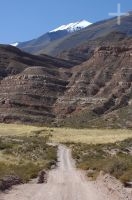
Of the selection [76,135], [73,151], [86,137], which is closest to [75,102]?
[76,135]

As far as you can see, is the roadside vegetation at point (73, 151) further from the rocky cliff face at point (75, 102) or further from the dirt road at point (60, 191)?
the rocky cliff face at point (75, 102)

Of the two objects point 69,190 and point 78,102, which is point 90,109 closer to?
point 78,102

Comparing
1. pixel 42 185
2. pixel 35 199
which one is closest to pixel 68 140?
pixel 42 185

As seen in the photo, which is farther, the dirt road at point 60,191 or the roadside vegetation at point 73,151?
the roadside vegetation at point 73,151

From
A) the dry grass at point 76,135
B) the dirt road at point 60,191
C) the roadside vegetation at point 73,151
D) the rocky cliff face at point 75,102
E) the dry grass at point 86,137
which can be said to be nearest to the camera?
the dirt road at point 60,191

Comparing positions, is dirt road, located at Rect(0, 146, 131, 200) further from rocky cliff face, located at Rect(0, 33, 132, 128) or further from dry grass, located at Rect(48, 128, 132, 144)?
rocky cliff face, located at Rect(0, 33, 132, 128)

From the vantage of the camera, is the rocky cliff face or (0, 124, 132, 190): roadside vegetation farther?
the rocky cliff face

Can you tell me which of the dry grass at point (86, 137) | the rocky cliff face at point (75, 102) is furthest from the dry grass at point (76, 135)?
the rocky cliff face at point (75, 102)

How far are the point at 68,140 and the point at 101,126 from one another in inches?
1715

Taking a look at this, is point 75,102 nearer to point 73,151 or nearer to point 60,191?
point 73,151

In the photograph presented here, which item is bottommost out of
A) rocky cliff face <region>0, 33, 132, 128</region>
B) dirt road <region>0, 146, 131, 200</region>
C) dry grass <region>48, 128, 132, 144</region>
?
dry grass <region>48, 128, 132, 144</region>

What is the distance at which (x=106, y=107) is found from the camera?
178 meters

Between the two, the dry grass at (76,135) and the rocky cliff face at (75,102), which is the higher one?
the rocky cliff face at (75,102)

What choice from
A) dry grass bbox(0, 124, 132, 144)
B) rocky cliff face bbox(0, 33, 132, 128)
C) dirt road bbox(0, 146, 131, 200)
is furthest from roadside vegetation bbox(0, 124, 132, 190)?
rocky cliff face bbox(0, 33, 132, 128)
